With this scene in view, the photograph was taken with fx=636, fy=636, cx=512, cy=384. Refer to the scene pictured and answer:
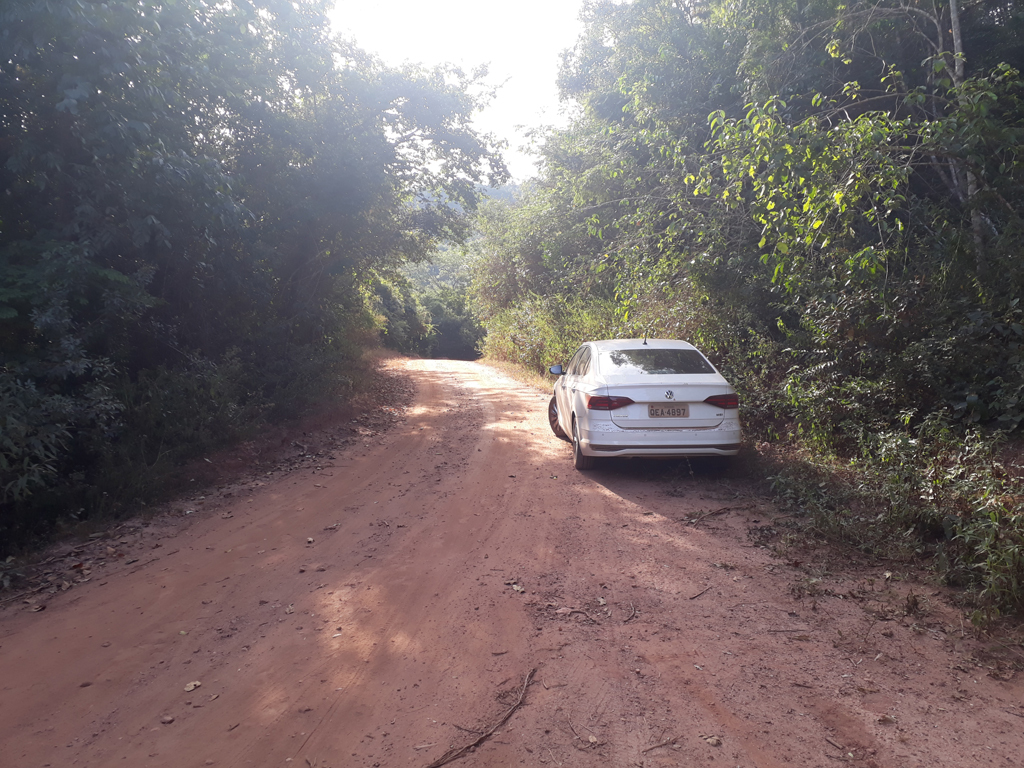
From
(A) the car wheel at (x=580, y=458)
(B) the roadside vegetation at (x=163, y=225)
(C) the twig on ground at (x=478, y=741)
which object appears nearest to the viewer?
(C) the twig on ground at (x=478, y=741)

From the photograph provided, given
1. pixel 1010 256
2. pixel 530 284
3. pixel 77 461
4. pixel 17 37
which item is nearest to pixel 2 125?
pixel 17 37

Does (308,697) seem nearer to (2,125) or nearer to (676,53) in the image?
(2,125)

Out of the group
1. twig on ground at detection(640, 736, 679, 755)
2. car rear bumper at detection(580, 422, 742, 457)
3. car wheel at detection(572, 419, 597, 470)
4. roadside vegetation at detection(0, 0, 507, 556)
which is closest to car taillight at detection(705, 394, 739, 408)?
car rear bumper at detection(580, 422, 742, 457)

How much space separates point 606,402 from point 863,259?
3.08m

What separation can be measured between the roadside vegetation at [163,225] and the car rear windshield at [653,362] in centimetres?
508

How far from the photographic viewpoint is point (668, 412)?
23.2ft

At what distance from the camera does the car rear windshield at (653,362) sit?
7562 mm

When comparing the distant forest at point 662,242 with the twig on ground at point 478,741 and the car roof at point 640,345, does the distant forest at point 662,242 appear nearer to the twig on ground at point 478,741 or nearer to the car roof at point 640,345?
the car roof at point 640,345

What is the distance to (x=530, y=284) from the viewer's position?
81.6 feet

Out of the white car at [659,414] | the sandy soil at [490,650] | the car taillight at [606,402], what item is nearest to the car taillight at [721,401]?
the white car at [659,414]

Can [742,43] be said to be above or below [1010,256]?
above

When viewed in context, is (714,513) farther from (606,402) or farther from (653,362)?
(653,362)

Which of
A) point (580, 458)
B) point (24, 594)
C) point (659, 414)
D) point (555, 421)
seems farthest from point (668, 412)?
point (24, 594)

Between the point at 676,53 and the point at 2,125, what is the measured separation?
1150 cm
